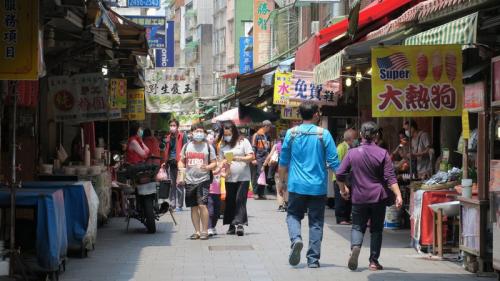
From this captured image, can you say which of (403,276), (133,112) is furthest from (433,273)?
(133,112)

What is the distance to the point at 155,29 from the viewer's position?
90.8 ft

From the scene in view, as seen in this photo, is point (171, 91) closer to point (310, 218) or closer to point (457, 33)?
point (310, 218)

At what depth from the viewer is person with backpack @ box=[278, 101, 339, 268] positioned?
1024 cm

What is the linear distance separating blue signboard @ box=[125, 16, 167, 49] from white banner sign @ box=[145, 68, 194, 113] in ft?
3.17

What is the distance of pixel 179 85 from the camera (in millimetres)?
26531

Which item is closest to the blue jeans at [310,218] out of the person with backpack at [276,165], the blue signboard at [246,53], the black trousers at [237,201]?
the black trousers at [237,201]

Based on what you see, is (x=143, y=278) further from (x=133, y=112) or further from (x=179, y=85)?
(x=179, y=85)

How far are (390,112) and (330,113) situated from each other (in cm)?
922

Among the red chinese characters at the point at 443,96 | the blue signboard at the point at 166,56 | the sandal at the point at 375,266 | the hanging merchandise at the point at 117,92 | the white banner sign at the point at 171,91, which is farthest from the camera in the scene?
the blue signboard at the point at 166,56

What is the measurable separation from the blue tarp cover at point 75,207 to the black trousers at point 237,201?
397 centimetres

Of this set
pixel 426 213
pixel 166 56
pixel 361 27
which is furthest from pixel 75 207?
pixel 166 56

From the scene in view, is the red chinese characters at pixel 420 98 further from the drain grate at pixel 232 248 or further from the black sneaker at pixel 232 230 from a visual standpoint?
the black sneaker at pixel 232 230

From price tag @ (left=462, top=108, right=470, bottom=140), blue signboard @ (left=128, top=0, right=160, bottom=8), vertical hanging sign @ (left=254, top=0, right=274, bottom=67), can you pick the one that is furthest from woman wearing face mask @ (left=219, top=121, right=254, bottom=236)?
vertical hanging sign @ (left=254, top=0, right=274, bottom=67)

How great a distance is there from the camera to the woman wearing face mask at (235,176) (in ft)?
46.1
